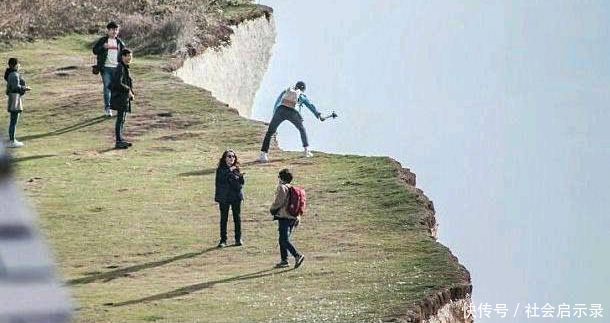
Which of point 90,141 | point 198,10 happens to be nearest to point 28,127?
point 90,141

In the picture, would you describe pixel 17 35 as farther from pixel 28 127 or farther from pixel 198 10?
pixel 28 127

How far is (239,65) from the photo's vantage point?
163 feet

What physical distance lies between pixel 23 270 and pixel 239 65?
1882 inches

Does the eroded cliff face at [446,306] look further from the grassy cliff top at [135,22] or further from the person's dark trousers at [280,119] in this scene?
the grassy cliff top at [135,22]

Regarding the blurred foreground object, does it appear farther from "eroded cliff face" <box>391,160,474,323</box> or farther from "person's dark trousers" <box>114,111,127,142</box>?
"person's dark trousers" <box>114,111,127,142</box>

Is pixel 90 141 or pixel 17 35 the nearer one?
pixel 90 141

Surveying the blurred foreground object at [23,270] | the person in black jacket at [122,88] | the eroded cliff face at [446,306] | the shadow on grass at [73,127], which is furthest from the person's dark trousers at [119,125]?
the blurred foreground object at [23,270]

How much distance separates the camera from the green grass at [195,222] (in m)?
16.7

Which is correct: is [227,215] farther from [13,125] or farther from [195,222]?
[13,125]

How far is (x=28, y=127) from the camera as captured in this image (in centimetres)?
3262

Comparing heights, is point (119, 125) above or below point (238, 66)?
below

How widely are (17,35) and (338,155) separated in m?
18.2

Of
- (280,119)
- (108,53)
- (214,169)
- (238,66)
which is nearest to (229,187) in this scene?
(214,169)

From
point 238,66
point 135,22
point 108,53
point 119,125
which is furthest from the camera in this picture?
point 238,66
